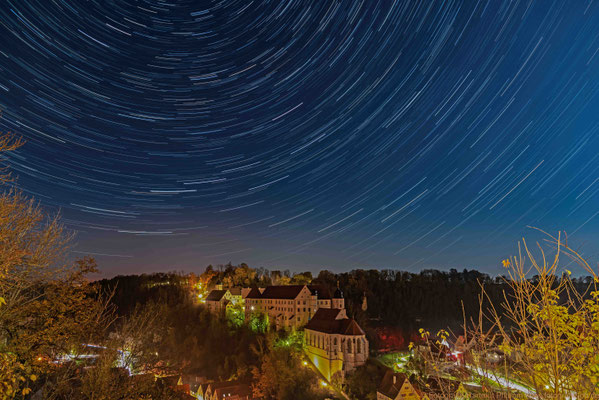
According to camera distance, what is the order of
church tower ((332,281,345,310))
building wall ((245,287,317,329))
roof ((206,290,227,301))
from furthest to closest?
roof ((206,290,227,301)) < church tower ((332,281,345,310)) < building wall ((245,287,317,329))

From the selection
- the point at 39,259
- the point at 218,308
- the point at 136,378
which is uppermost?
the point at 218,308

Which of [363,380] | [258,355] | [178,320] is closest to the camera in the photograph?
[363,380]

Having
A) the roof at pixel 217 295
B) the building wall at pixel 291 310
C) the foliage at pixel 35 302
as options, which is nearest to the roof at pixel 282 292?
the building wall at pixel 291 310

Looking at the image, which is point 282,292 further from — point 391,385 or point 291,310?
point 391,385

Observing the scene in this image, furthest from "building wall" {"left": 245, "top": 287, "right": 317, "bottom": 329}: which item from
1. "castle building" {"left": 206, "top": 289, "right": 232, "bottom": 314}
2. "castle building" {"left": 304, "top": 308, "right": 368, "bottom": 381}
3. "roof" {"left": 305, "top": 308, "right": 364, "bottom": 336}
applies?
"castle building" {"left": 304, "top": 308, "right": 368, "bottom": 381}

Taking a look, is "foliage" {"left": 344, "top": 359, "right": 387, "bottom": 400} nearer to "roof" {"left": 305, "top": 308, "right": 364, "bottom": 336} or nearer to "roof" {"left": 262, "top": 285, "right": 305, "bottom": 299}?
"roof" {"left": 305, "top": 308, "right": 364, "bottom": 336}

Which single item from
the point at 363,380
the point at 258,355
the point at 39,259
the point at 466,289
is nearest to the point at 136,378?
the point at 39,259

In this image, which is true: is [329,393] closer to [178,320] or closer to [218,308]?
[218,308]
